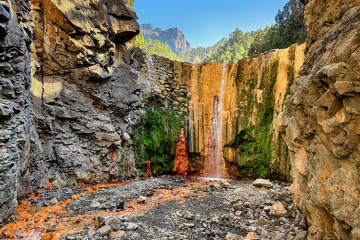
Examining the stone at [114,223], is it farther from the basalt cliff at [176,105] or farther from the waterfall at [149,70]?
the waterfall at [149,70]

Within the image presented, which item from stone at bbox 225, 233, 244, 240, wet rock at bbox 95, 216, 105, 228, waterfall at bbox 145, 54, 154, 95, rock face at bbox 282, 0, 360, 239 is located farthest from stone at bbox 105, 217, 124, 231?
waterfall at bbox 145, 54, 154, 95

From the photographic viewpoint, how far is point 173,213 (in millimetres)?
8070

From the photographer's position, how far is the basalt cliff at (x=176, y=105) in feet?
11.4

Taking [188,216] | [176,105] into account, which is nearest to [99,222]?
[188,216]

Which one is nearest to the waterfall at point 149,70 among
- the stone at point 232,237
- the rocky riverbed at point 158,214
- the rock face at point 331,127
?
the rocky riverbed at point 158,214

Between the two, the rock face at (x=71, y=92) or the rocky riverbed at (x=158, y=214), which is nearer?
the rocky riverbed at (x=158, y=214)

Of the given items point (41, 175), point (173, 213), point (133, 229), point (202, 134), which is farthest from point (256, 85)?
point (41, 175)

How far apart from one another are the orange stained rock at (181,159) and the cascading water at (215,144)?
4.53 feet

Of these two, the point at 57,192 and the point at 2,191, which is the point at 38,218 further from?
the point at 57,192

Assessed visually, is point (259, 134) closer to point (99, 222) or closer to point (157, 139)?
point (157, 139)

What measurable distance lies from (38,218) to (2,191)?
5.01 feet

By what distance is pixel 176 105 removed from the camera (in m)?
16.2

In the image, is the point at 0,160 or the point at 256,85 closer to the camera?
the point at 0,160

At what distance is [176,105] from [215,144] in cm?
376
